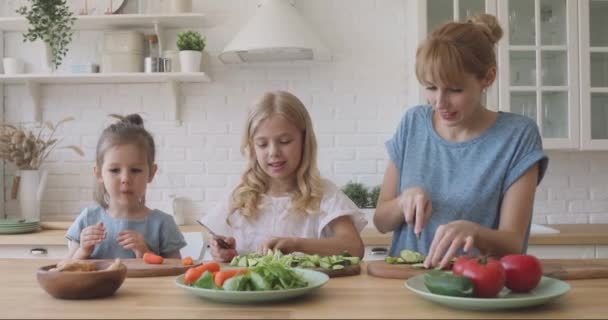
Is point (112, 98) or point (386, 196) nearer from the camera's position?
point (386, 196)

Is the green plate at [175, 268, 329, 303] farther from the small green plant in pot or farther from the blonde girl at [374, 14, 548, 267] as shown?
the small green plant in pot

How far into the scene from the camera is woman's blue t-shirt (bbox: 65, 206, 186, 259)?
2.04 metres

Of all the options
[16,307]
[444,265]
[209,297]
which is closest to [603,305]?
[444,265]

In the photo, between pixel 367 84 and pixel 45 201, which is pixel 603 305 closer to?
pixel 367 84

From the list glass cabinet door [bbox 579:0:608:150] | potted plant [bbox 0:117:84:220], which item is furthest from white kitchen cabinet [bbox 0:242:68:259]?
glass cabinet door [bbox 579:0:608:150]

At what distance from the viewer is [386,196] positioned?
6.42ft

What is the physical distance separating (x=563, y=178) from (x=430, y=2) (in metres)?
1.25

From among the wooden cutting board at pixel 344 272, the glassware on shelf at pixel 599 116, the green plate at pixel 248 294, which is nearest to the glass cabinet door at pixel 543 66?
the glassware on shelf at pixel 599 116

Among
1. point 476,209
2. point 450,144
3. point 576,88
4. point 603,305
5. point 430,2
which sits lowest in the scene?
point 603,305

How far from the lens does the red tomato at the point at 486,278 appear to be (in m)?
1.17

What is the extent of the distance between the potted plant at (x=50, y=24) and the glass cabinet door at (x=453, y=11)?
181 cm

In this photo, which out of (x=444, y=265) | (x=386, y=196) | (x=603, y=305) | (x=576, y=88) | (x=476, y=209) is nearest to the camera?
(x=603, y=305)

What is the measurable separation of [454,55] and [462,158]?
0.32m

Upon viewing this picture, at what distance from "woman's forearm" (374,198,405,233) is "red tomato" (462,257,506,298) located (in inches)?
24.0
